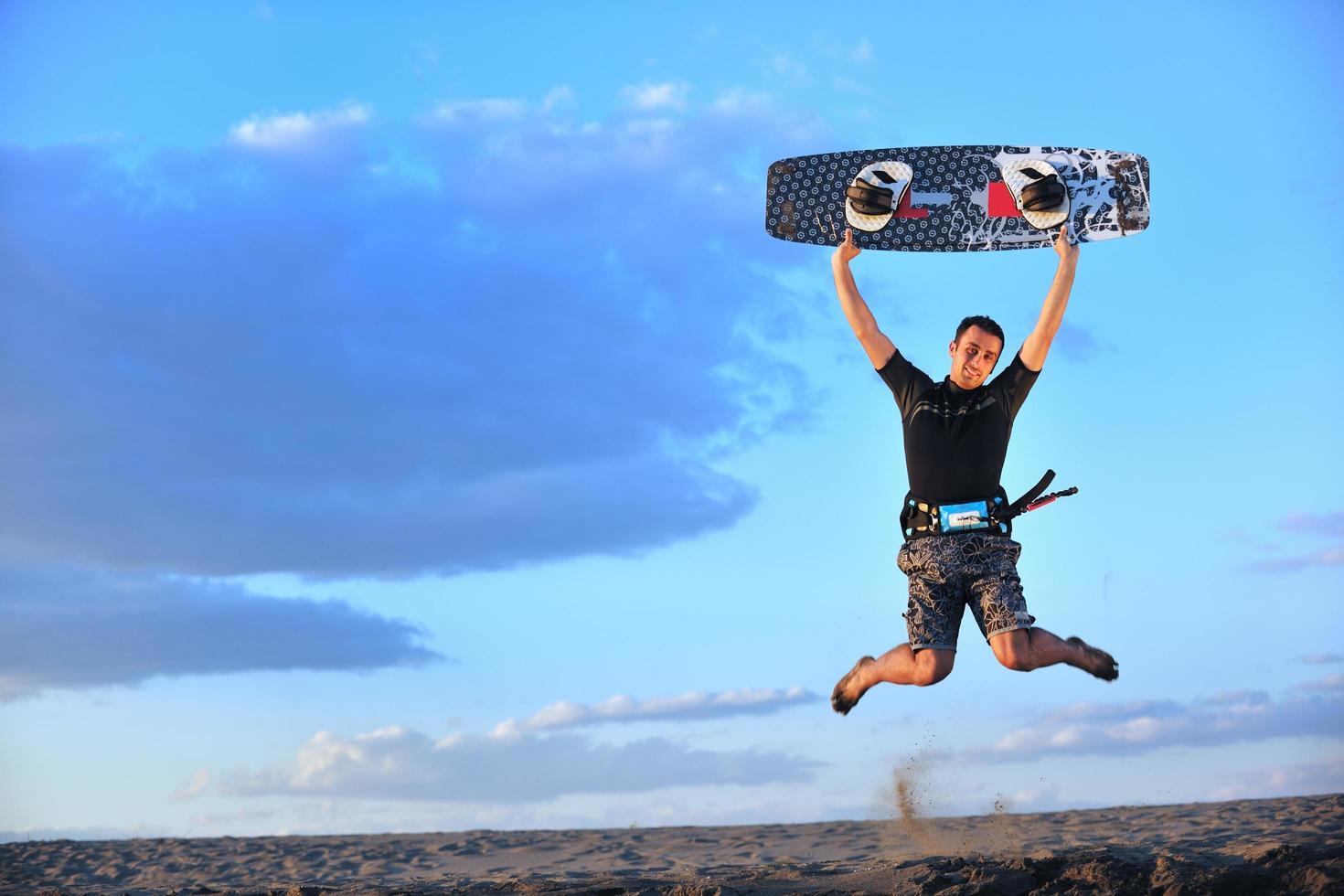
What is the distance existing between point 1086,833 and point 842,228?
7.77 meters

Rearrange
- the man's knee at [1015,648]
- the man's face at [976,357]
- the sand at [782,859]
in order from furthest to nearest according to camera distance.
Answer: the sand at [782,859] → the man's face at [976,357] → the man's knee at [1015,648]

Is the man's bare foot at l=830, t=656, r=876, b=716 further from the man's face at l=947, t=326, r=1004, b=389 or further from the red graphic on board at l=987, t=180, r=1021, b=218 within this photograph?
the red graphic on board at l=987, t=180, r=1021, b=218

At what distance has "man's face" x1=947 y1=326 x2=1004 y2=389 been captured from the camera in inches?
293

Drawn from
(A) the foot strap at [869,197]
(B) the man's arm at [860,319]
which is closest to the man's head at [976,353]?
(B) the man's arm at [860,319]

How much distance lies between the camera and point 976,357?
7.46 meters

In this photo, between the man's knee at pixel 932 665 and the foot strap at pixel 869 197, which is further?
the foot strap at pixel 869 197

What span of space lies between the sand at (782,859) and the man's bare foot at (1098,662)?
137cm

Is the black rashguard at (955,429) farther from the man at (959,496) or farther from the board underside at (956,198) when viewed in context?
the board underside at (956,198)

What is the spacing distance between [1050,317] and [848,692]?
253cm

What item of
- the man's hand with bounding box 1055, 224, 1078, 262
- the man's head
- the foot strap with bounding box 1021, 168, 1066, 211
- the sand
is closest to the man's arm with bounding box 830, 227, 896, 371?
the man's head

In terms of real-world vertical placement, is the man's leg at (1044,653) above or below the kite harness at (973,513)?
below

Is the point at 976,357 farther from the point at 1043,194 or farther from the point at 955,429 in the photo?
the point at 1043,194

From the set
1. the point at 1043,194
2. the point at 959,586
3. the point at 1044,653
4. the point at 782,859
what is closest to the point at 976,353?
the point at 959,586

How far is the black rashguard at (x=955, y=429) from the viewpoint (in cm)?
728
